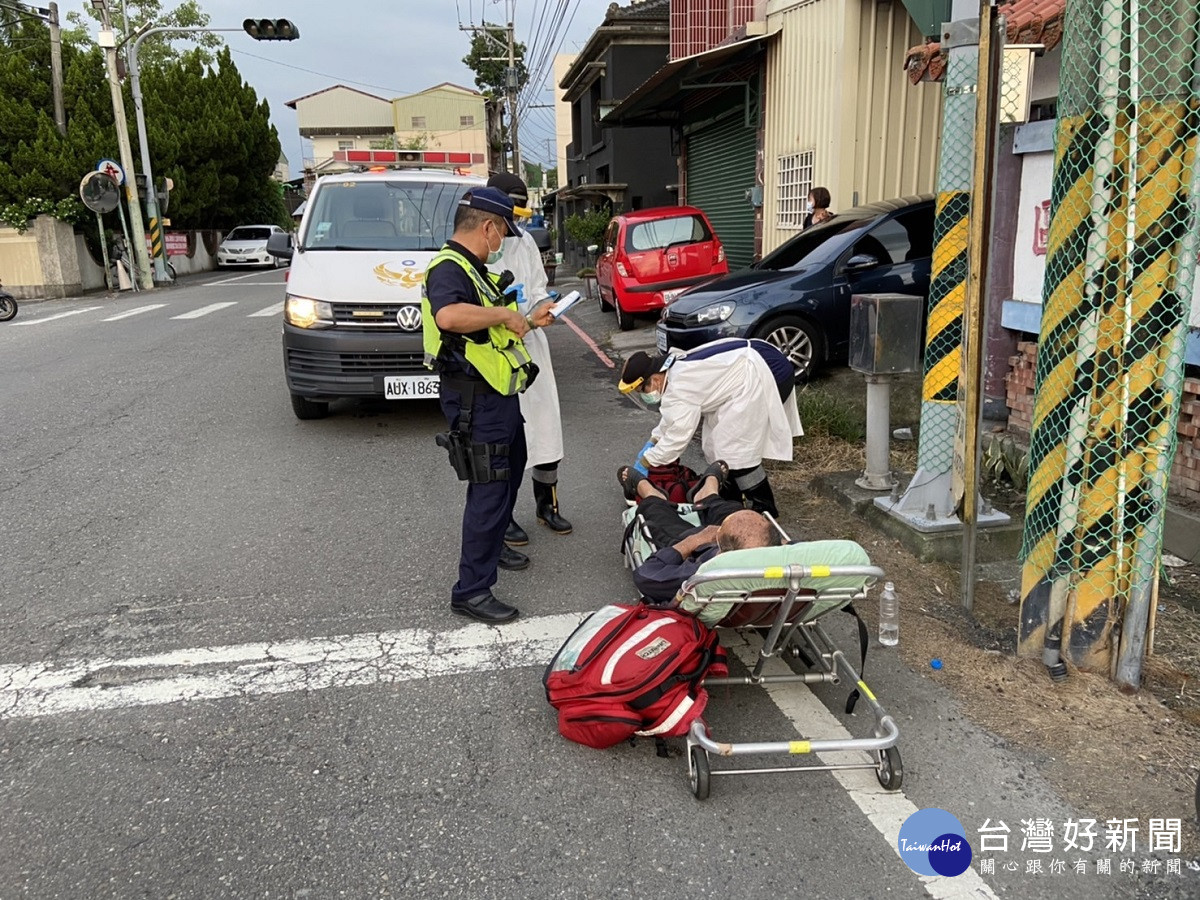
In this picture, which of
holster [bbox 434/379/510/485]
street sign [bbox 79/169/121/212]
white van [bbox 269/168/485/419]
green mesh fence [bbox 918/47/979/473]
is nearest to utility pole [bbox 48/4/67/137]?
street sign [bbox 79/169/121/212]

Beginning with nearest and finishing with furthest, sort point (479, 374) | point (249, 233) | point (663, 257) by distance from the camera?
point (479, 374)
point (663, 257)
point (249, 233)

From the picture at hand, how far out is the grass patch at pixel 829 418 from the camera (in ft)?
21.9

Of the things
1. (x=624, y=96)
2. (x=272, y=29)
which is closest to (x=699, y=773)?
(x=272, y=29)

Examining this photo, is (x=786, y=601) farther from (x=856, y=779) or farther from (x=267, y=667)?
(x=267, y=667)

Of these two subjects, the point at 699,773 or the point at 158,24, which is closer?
the point at 699,773

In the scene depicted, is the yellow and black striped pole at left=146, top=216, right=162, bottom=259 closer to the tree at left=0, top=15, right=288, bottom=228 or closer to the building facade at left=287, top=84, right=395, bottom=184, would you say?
the tree at left=0, top=15, right=288, bottom=228

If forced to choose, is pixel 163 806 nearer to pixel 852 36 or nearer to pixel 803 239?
pixel 803 239

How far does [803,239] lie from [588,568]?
5650mm

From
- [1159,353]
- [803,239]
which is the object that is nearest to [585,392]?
[803,239]

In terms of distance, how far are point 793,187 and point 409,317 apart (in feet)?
24.5

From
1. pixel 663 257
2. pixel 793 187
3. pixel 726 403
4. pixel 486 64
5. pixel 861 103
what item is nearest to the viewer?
pixel 726 403

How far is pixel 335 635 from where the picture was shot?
389 cm

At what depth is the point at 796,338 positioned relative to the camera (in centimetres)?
816

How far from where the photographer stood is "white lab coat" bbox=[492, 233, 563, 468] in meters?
5.00
